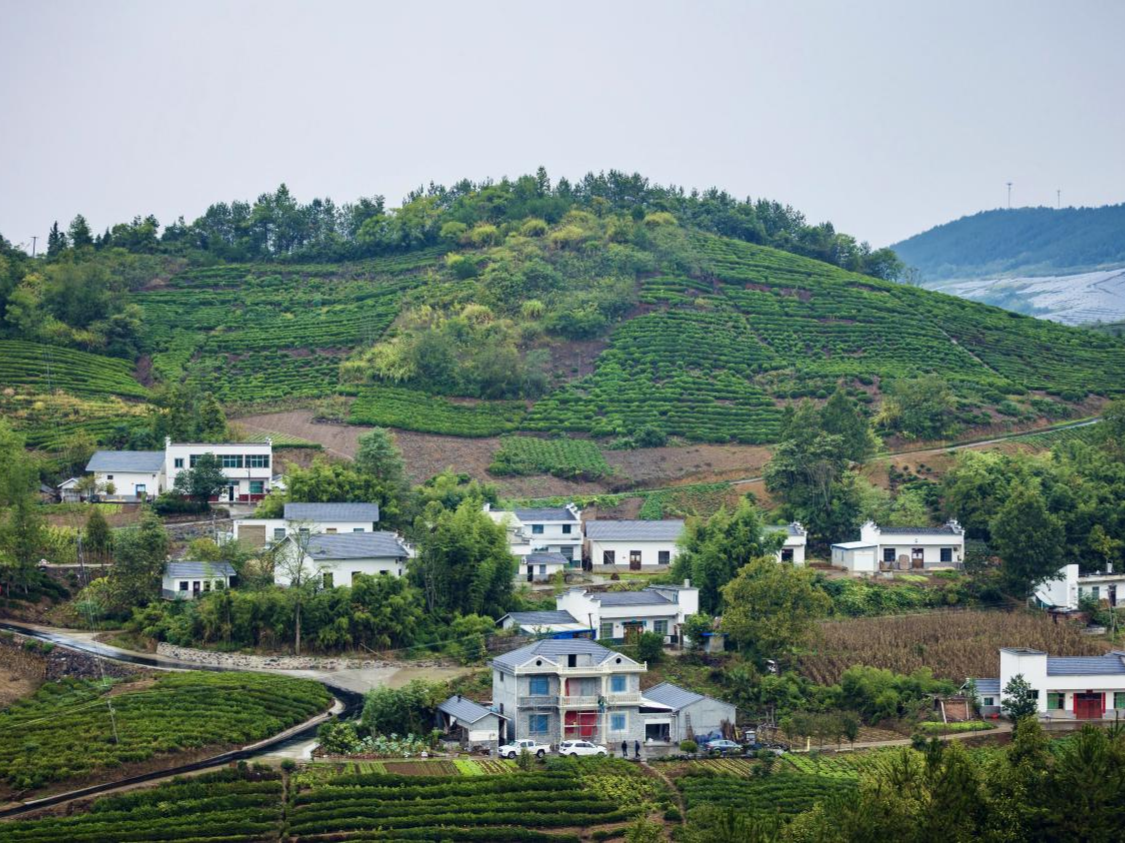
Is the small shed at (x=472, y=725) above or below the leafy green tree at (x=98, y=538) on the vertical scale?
below

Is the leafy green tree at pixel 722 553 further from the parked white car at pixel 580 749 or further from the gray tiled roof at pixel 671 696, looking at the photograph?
the parked white car at pixel 580 749

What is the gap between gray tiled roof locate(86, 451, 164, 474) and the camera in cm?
6353

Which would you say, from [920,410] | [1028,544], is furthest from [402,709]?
[920,410]

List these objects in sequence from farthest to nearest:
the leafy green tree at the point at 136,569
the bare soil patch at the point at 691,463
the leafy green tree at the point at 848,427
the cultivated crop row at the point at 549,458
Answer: the bare soil patch at the point at 691,463
the cultivated crop row at the point at 549,458
the leafy green tree at the point at 848,427
the leafy green tree at the point at 136,569

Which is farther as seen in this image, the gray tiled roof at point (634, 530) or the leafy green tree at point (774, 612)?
the gray tiled roof at point (634, 530)

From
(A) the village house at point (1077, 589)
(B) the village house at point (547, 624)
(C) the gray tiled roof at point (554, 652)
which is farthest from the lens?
(A) the village house at point (1077, 589)

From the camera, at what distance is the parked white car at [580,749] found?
4331 cm

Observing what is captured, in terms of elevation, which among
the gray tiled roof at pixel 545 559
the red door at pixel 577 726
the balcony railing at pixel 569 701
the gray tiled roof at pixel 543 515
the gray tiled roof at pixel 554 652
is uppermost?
the gray tiled roof at pixel 543 515

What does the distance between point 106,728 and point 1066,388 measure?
196 ft

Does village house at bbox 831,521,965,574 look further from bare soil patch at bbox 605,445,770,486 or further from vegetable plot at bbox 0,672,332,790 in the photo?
vegetable plot at bbox 0,672,332,790

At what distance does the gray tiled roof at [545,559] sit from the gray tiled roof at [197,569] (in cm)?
1108

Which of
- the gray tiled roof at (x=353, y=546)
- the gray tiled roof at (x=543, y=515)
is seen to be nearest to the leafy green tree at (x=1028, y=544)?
the gray tiled roof at (x=543, y=515)

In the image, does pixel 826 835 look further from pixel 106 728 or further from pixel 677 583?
pixel 677 583

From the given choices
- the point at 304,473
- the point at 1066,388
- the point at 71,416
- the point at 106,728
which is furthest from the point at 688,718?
the point at 1066,388
